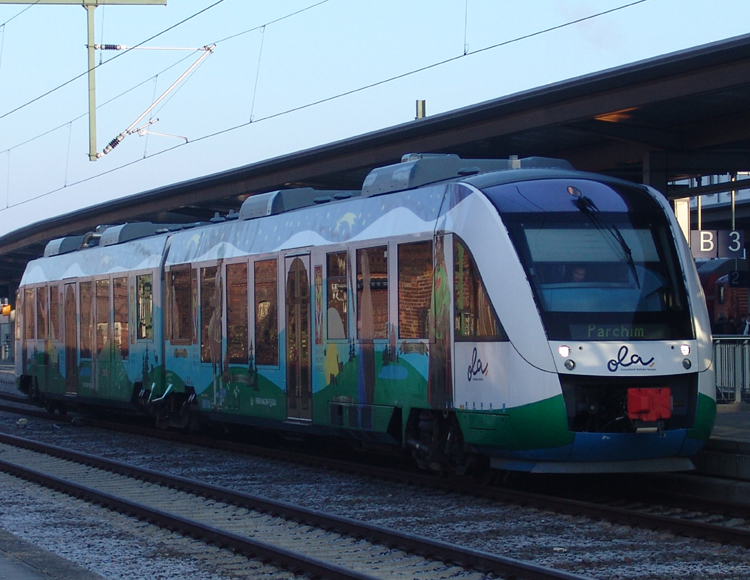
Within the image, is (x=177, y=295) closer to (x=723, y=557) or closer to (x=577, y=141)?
(x=577, y=141)

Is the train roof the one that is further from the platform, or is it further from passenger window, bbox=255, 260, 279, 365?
the platform

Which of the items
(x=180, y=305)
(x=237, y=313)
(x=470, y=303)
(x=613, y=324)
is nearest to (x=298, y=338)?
(x=237, y=313)

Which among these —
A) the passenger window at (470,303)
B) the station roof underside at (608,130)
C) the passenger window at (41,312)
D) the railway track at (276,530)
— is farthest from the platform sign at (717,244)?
the passenger window at (41,312)

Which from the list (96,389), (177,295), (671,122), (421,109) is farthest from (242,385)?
(421,109)

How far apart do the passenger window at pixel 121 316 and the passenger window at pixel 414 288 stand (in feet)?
27.3

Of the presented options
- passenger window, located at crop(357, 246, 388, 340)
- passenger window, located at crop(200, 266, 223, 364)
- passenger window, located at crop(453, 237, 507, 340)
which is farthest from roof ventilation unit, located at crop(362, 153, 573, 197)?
passenger window, located at crop(200, 266, 223, 364)

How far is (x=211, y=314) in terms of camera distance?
1608 cm

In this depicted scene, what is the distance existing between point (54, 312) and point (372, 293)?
38.8 ft

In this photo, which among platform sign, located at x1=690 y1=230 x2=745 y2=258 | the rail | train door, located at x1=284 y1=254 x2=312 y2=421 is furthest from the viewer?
platform sign, located at x1=690 y1=230 x2=745 y2=258

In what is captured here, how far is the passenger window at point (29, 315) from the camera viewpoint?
2383 centimetres

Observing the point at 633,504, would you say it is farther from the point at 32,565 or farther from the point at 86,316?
the point at 86,316

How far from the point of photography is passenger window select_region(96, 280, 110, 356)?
20.0 metres

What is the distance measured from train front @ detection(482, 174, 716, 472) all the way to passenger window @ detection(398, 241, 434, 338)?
1018 mm

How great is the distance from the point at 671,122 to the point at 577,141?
6.41ft
